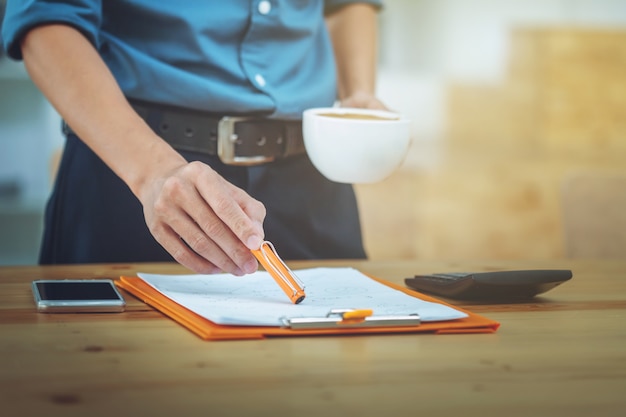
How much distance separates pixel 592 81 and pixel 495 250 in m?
0.96

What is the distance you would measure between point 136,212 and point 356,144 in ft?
1.11

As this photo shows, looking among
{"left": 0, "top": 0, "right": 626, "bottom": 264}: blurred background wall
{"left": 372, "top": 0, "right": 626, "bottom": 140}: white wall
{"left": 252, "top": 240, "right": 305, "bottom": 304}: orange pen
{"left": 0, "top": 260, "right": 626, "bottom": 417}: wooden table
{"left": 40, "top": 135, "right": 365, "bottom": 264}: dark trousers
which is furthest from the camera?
{"left": 372, "top": 0, "right": 626, "bottom": 140}: white wall

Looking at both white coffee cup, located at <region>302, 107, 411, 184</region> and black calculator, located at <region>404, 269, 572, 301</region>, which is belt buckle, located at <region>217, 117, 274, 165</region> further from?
black calculator, located at <region>404, 269, 572, 301</region>

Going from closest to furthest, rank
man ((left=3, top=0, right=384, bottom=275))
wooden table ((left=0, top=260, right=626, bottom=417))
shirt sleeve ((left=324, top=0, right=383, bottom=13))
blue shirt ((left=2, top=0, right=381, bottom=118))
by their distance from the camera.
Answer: wooden table ((left=0, top=260, right=626, bottom=417))
man ((left=3, top=0, right=384, bottom=275))
blue shirt ((left=2, top=0, right=381, bottom=118))
shirt sleeve ((left=324, top=0, right=383, bottom=13))

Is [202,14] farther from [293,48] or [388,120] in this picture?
[388,120]

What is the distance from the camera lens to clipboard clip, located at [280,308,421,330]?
27.6 inches

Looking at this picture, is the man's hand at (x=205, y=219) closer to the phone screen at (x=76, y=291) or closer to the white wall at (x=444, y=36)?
the phone screen at (x=76, y=291)

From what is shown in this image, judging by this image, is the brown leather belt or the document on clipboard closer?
the document on clipboard

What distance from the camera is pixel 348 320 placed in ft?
2.32

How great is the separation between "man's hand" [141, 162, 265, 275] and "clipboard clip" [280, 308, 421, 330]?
12 cm

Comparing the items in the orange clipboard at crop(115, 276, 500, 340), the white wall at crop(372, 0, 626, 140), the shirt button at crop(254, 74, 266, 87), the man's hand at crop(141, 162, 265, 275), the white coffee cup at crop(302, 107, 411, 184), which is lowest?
the orange clipboard at crop(115, 276, 500, 340)

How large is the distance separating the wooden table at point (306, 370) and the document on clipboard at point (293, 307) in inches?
0.5

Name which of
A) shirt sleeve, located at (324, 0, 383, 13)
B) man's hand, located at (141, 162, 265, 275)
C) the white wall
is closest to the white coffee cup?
man's hand, located at (141, 162, 265, 275)

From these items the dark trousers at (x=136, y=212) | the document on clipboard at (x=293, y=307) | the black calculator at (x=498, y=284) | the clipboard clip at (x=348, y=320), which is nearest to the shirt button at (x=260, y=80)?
the dark trousers at (x=136, y=212)
